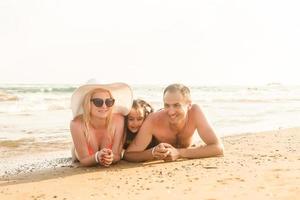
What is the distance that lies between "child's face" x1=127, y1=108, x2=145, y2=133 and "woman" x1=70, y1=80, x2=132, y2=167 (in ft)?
0.42

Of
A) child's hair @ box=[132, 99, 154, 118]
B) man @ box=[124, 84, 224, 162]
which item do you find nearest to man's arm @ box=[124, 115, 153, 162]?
man @ box=[124, 84, 224, 162]

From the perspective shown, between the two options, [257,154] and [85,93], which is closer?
[85,93]

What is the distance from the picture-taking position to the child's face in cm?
647

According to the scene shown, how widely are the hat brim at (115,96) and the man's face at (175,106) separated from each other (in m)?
0.68

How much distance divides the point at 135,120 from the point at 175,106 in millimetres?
773

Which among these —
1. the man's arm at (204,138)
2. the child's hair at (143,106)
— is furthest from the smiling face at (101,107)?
the man's arm at (204,138)

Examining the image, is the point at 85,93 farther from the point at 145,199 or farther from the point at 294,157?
the point at 294,157

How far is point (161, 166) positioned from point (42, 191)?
1.75 meters

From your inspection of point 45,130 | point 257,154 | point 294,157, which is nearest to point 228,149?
point 257,154

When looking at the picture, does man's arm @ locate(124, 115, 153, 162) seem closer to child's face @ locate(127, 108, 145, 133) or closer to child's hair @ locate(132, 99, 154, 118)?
child's face @ locate(127, 108, 145, 133)

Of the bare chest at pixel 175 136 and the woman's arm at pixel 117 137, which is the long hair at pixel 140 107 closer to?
the woman's arm at pixel 117 137

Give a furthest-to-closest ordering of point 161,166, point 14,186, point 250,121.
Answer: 1. point 250,121
2. point 161,166
3. point 14,186

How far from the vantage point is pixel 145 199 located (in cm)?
403

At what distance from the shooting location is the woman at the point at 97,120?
6074 mm
